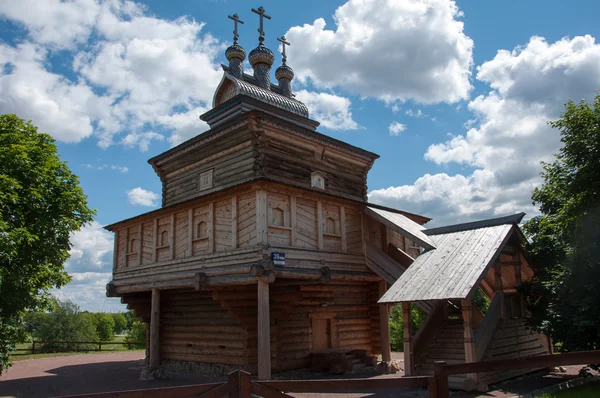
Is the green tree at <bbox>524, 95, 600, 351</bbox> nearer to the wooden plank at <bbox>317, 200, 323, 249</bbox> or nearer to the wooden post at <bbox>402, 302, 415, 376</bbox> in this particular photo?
the wooden post at <bbox>402, 302, 415, 376</bbox>

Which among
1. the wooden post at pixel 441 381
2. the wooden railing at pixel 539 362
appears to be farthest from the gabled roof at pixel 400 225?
the wooden post at pixel 441 381

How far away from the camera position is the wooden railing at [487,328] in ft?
42.0

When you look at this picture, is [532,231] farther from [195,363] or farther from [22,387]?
[22,387]

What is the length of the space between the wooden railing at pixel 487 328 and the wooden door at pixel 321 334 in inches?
272

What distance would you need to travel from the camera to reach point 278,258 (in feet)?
47.9

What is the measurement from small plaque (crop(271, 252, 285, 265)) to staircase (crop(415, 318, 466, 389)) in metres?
5.04

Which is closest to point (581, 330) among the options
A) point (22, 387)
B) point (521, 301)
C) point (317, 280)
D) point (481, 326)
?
point (481, 326)

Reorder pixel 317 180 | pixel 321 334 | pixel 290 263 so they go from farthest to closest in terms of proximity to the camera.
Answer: pixel 317 180
pixel 321 334
pixel 290 263

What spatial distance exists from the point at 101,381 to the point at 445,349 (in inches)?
489

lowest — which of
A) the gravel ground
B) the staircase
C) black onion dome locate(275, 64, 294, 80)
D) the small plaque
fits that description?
the gravel ground

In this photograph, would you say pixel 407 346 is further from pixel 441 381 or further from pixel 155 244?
pixel 155 244

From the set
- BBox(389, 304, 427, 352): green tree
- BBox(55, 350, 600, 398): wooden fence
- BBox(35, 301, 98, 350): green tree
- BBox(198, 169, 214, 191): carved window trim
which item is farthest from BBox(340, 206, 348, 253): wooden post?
BBox(35, 301, 98, 350): green tree

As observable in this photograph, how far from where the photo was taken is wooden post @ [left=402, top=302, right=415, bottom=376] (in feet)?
44.1

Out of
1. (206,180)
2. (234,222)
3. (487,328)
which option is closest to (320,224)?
(234,222)
